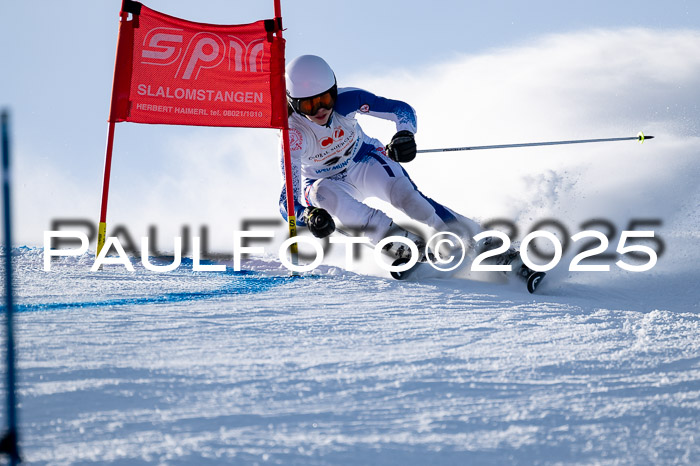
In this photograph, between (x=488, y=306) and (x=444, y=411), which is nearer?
(x=444, y=411)

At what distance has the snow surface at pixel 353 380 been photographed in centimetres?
196

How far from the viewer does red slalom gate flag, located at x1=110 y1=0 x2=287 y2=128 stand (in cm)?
552

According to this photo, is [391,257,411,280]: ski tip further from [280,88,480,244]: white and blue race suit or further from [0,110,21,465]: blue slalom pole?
[0,110,21,465]: blue slalom pole

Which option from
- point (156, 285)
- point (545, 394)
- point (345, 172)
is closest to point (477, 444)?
point (545, 394)

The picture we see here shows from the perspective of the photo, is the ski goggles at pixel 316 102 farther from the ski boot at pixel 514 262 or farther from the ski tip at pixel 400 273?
the ski boot at pixel 514 262

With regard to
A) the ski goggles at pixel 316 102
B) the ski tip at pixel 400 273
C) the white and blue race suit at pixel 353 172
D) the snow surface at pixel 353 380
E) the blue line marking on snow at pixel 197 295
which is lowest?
the snow surface at pixel 353 380

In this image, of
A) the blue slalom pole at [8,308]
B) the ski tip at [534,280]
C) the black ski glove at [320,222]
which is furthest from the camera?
the black ski glove at [320,222]

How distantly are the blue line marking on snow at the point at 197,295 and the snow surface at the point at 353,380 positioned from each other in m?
0.03

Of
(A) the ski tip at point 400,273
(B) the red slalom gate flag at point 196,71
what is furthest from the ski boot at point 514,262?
(B) the red slalom gate flag at point 196,71

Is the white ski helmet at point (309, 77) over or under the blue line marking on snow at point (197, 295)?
over

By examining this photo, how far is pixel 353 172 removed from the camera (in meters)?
5.87

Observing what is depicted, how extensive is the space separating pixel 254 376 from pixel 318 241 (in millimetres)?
3661

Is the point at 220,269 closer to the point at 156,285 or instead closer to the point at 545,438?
the point at 156,285

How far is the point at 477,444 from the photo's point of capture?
199 cm
